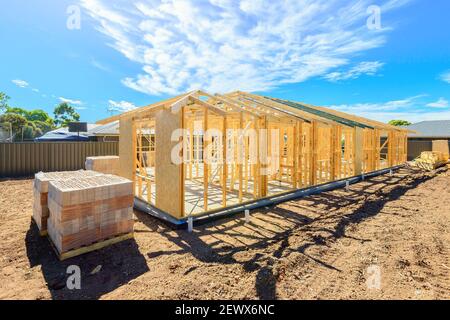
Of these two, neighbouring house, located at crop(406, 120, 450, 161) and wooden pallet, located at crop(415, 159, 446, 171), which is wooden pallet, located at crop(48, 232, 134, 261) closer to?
wooden pallet, located at crop(415, 159, 446, 171)

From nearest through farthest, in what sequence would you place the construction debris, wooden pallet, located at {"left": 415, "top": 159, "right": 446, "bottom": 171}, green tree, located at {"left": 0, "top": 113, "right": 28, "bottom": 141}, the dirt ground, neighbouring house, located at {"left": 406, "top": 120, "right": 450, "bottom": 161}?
1. the dirt ground
2. wooden pallet, located at {"left": 415, "top": 159, "right": 446, "bottom": 171}
3. the construction debris
4. neighbouring house, located at {"left": 406, "top": 120, "right": 450, "bottom": 161}
5. green tree, located at {"left": 0, "top": 113, "right": 28, "bottom": 141}

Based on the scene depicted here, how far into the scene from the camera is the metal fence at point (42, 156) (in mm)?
11414

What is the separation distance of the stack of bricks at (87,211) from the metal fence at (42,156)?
10013 mm

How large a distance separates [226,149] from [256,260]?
9.09 ft

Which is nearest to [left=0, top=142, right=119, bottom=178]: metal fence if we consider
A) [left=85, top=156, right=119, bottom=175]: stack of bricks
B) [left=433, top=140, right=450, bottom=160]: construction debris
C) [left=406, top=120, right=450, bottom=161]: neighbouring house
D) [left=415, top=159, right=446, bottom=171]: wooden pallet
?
[left=85, top=156, right=119, bottom=175]: stack of bricks

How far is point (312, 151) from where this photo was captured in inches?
358

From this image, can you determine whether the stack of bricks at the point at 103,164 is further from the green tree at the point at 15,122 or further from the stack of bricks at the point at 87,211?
the green tree at the point at 15,122

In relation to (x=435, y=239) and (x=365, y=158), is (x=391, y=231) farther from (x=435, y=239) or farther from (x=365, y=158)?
(x=365, y=158)

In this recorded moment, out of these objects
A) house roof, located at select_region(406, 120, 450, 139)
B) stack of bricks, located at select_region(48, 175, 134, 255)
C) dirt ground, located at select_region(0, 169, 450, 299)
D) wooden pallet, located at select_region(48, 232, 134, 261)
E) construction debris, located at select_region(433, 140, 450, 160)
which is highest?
house roof, located at select_region(406, 120, 450, 139)

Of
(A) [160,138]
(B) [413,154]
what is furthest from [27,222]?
(B) [413,154]

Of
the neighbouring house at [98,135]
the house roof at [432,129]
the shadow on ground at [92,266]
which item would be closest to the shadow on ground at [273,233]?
the shadow on ground at [92,266]

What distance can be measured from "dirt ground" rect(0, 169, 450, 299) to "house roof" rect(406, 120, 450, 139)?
2449 cm

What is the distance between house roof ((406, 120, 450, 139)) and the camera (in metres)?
24.7

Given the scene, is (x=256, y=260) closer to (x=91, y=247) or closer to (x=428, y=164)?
(x=91, y=247)
